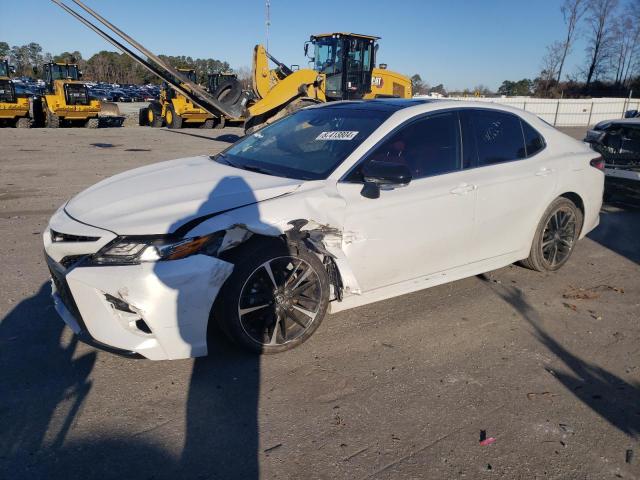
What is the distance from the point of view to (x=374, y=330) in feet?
12.8

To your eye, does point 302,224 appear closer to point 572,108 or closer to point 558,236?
point 558,236

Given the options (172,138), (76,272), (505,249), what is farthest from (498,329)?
(172,138)

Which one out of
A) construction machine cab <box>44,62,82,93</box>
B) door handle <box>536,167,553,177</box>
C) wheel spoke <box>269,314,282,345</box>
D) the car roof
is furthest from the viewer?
construction machine cab <box>44,62,82,93</box>

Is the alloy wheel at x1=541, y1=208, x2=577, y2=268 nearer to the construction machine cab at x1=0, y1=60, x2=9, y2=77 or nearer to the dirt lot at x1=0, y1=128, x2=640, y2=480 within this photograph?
the dirt lot at x1=0, y1=128, x2=640, y2=480

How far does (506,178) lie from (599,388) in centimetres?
189

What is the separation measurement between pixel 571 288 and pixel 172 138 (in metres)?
16.4

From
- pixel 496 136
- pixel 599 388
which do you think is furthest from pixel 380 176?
pixel 599 388

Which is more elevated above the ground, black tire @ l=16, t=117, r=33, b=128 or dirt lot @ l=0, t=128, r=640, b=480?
black tire @ l=16, t=117, r=33, b=128

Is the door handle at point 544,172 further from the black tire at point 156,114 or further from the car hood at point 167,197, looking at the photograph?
the black tire at point 156,114

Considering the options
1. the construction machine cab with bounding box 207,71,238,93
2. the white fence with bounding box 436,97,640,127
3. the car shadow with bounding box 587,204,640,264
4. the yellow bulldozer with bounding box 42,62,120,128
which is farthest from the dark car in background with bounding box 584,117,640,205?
the white fence with bounding box 436,97,640,127

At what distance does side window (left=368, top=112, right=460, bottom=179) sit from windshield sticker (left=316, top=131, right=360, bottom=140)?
27 centimetres

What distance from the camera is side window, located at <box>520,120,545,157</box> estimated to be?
480 centimetres

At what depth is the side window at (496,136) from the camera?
4387 millimetres

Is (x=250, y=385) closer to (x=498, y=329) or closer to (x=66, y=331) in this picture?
(x=66, y=331)
